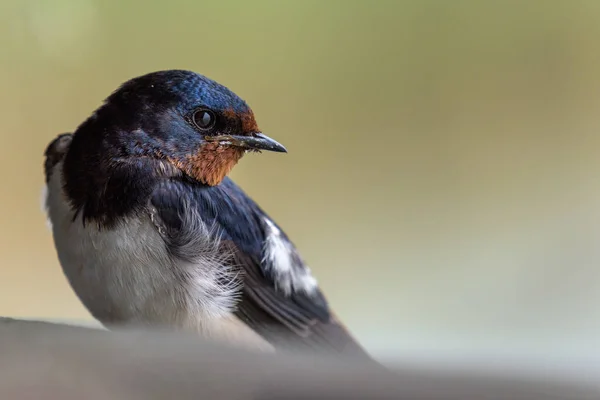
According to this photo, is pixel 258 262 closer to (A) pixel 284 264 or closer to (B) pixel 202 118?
(A) pixel 284 264

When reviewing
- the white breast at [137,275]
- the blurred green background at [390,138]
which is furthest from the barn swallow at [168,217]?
the blurred green background at [390,138]

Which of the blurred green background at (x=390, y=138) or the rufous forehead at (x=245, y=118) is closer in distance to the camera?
the rufous forehead at (x=245, y=118)

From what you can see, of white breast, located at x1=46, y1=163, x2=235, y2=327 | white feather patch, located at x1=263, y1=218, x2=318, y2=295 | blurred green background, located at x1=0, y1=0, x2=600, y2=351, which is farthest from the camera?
blurred green background, located at x1=0, y1=0, x2=600, y2=351

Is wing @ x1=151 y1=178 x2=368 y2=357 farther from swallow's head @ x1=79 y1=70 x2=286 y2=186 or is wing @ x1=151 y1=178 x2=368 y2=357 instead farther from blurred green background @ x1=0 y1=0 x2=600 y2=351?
blurred green background @ x1=0 y1=0 x2=600 y2=351

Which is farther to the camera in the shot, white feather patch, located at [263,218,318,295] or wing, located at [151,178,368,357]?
white feather patch, located at [263,218,318,295]

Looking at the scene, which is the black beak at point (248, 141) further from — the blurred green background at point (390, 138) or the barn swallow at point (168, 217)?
the blurred green background at point (390, 138)

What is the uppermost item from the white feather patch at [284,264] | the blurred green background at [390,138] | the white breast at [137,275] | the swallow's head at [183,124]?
the blurred green background at [390,138]

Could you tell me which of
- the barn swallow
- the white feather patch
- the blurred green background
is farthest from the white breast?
the blurred green background
